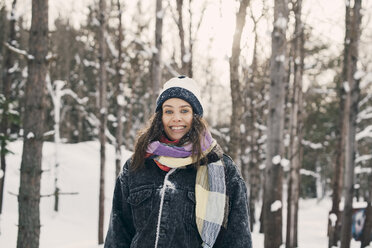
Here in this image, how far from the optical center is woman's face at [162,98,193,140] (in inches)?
90.3

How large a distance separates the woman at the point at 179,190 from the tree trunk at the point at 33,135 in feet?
11.2

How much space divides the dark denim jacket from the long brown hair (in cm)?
8

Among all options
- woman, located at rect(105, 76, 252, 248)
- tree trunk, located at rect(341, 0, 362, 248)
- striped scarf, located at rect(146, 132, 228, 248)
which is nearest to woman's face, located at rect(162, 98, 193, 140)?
woman, located at rect(105, 76, 252, 248)

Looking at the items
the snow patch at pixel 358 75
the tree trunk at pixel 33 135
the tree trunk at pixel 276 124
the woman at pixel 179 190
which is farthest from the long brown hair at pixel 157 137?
the snow patch at pixel 358 75

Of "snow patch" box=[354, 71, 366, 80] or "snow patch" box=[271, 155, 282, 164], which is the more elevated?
"snow patch" box=[354, 71, 366, 80]

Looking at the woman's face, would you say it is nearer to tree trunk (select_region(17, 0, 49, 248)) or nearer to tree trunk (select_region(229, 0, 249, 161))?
tree trunk (select_region(17, 0, 49, 248))

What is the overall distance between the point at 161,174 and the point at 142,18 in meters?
19.0

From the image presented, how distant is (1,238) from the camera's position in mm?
11836

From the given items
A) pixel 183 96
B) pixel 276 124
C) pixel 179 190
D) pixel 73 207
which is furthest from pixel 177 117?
pixel 73 207

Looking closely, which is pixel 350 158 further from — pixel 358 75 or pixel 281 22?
pixel 281 22

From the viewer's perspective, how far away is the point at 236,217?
7.07ft

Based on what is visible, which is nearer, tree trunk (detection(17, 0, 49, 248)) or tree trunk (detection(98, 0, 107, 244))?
tree trunk (detection(17, 0, 49, 248))

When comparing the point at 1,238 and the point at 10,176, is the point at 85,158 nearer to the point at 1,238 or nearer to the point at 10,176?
the point at 10,176

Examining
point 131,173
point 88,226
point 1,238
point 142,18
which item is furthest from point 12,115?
point 142,18
